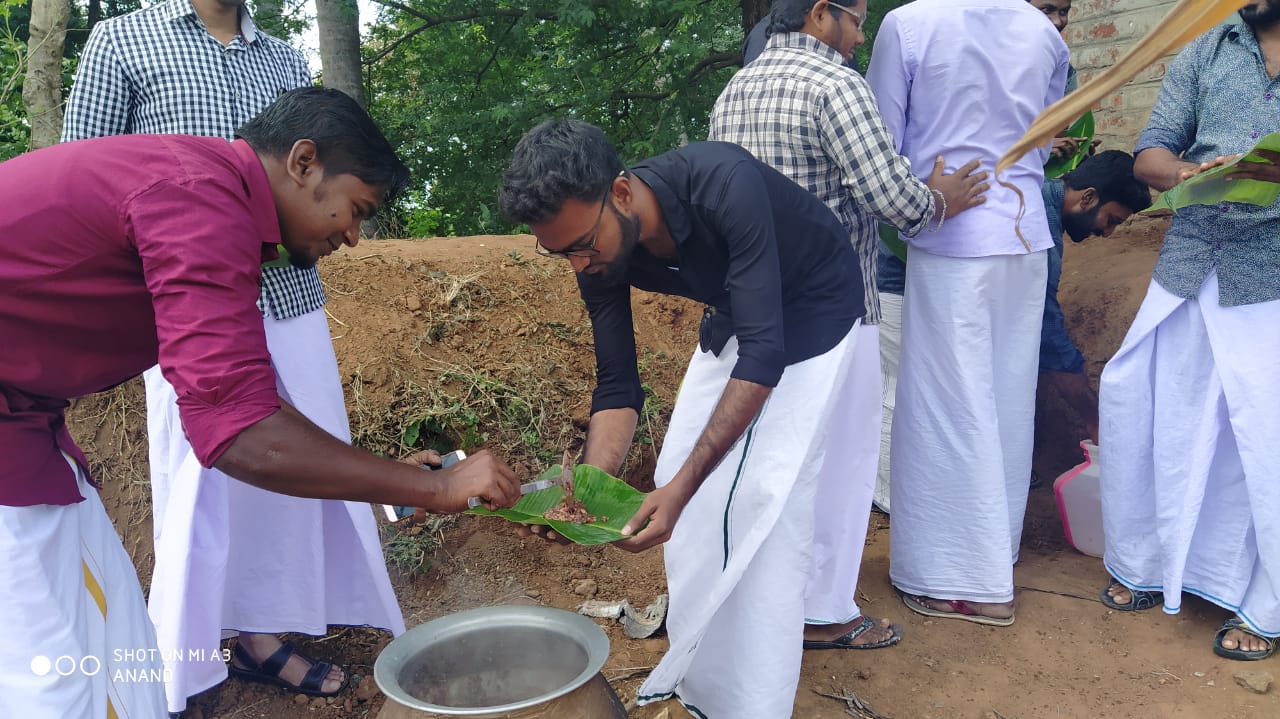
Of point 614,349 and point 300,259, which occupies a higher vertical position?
point 300,259

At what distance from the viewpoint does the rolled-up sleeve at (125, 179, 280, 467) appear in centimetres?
154

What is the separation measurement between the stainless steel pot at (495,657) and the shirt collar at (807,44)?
6.51ft

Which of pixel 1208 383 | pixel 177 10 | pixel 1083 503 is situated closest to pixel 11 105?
pixel 177 10

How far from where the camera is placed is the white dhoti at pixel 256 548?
2.72 meters

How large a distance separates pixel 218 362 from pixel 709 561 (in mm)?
1565

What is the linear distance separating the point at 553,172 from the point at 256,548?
1.64 m

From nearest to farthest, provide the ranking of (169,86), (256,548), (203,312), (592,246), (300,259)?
(203,312) → (300,259) → (592,246) → (169,86) → (256,548)

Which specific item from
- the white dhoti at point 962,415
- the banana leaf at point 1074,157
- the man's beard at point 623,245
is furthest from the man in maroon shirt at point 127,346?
the banana leaf at point 1074,157

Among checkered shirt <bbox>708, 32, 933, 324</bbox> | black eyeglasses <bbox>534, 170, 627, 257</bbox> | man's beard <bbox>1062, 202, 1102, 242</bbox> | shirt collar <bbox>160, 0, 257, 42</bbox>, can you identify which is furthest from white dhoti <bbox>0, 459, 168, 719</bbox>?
man's beard <bbox>1062, 202, 1102, 242</bbox>

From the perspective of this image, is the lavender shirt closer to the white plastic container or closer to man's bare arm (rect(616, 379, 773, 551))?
the white plastic container

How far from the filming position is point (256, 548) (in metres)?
2.96

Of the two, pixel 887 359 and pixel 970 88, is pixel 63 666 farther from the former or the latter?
pixel 887 359

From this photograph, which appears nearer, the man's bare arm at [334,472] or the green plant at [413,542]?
the man's bare arm at [334,472]

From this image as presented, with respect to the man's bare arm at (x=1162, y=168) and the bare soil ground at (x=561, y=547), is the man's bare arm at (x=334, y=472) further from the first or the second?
the man's bare arm at (x=1162, y=168)
